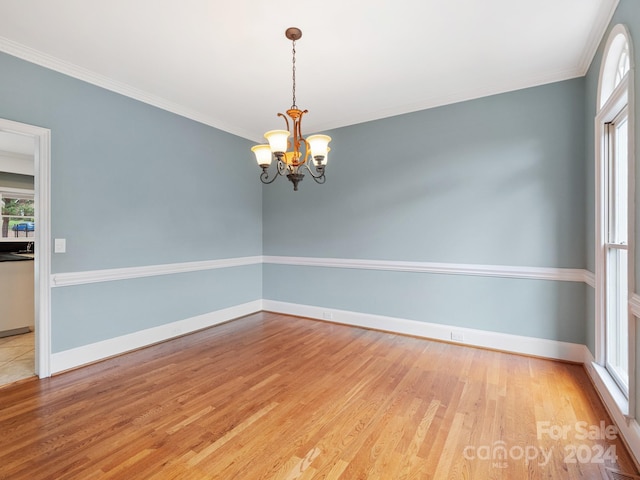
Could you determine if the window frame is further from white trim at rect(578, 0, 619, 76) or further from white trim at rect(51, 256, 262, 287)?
white trim at rect(578, 0, 619, 76)

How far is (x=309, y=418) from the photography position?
215 centimetres

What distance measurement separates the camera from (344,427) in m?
2.05

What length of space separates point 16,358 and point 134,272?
1.37 metres

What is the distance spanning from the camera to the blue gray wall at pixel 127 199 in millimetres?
2801

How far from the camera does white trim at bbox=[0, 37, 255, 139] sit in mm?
2559

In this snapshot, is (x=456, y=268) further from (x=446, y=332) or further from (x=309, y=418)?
(x=309, y=418)

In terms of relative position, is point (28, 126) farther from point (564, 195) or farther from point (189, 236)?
point (564, 195)

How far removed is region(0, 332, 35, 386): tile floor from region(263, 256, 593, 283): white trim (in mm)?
3096

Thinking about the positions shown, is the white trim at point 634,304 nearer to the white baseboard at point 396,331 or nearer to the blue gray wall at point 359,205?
the white baseboard at point 396,331

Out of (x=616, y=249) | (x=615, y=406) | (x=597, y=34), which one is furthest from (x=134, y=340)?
(x=597, y=34)

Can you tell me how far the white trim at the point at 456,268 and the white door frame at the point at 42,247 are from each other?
2.85m

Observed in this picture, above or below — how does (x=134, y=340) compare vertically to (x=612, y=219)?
below

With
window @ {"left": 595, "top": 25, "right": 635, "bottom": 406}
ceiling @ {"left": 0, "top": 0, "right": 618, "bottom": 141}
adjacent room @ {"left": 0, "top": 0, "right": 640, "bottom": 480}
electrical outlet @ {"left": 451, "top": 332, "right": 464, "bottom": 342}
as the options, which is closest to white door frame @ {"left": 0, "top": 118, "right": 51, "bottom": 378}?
adjacent room @ {"left": 0, "top": 0, "right": 640, "bottom": 480}

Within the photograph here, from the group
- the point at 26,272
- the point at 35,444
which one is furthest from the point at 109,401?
the point at 26,272
